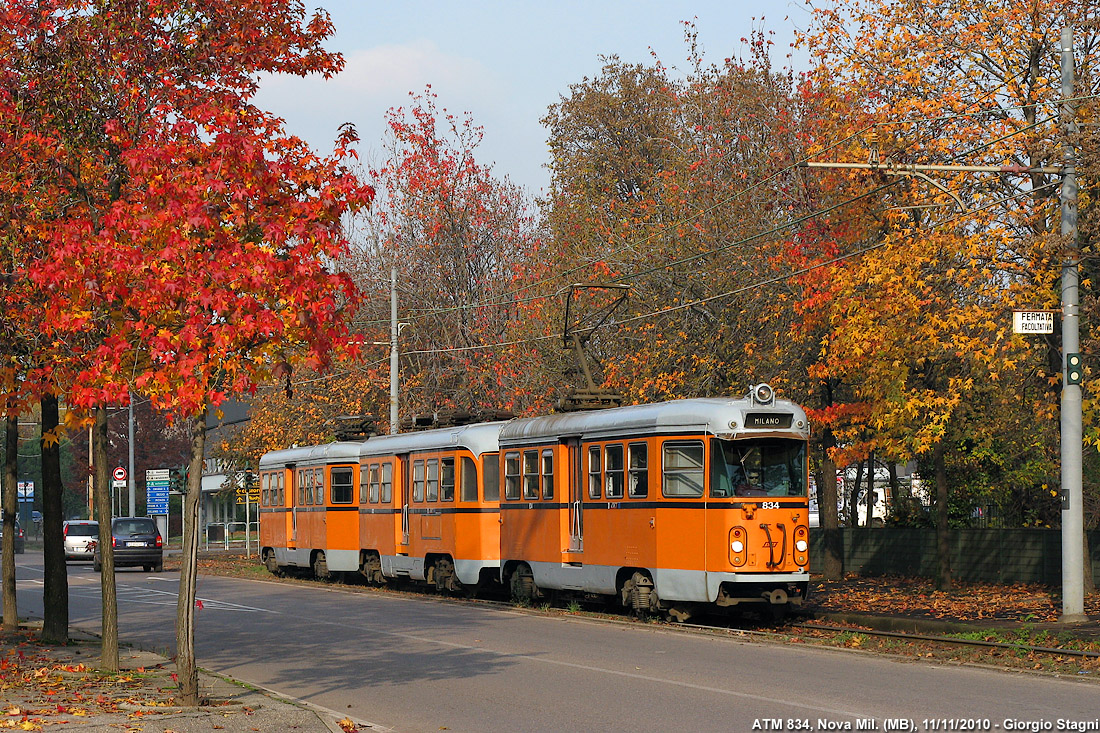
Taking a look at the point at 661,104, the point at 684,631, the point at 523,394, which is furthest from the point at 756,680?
the point at 661,104

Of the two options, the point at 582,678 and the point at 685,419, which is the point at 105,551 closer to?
the point at 582,678

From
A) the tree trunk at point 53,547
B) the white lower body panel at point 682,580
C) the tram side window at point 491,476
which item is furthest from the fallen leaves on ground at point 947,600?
the tree trunk at point 53,547

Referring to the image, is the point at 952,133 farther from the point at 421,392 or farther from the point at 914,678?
the point at 421,392

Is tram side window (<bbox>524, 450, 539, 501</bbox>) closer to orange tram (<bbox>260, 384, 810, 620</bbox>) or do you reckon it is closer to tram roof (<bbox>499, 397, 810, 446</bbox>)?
orange tram (<bbox>260, 384, 810, 620</bbox>)

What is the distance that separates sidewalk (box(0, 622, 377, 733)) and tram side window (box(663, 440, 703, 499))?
794 cm

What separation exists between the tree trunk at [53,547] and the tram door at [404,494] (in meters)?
12.2

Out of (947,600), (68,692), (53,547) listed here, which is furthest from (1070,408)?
(53,547)

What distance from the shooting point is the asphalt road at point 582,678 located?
39.4 ft

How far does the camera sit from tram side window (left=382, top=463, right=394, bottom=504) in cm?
3173

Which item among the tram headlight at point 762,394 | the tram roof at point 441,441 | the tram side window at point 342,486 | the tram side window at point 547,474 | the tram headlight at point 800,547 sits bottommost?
the tram headlight at point 800,547

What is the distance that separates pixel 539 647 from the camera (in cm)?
1842

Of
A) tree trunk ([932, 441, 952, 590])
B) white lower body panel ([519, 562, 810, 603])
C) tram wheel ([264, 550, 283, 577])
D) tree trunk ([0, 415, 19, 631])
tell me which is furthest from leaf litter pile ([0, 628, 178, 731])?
tram wheel ([264, 550, 283, 577])

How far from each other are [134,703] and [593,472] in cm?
1176

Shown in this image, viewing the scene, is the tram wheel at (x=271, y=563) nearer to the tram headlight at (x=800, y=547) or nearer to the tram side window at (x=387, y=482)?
the tram side window at (x=387, y=482)
